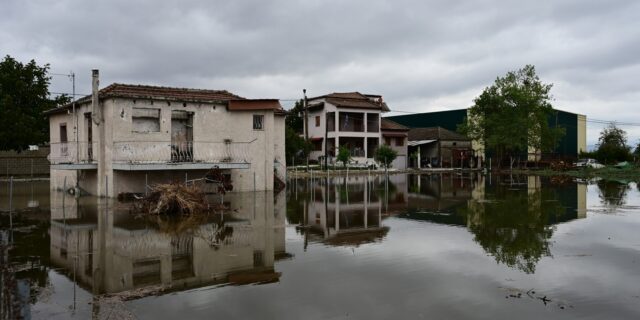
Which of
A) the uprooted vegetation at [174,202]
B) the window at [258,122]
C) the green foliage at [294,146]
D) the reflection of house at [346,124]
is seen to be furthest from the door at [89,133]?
the reflection of house at [346,124]

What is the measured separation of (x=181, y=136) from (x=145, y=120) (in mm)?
1798

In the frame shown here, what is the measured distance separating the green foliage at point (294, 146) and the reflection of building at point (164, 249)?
2856 cm

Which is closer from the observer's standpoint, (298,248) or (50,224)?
(298,248)

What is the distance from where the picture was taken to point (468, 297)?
7.48m

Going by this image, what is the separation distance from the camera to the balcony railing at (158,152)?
2205 centimetres

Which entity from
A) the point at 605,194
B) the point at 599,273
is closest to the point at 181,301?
the point at 599,273

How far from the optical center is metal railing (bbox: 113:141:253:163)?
72.2 ft

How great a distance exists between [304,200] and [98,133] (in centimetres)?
958

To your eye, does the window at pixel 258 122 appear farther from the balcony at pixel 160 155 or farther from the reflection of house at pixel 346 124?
the reflection of house at pixel 346 124

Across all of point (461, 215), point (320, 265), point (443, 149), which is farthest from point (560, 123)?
point (320, 265)

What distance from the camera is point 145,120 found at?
75.3ft

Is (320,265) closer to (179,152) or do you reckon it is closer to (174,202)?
(174,202)

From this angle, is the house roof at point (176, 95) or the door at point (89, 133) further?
the door at point (89, 133)

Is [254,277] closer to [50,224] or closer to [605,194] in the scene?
[50,224]
